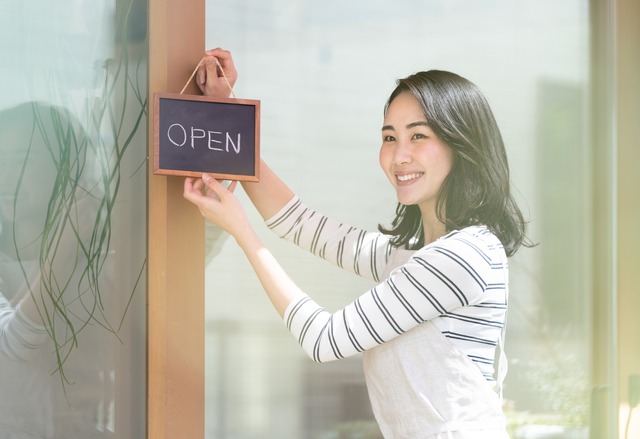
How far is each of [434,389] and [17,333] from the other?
2.58 feet

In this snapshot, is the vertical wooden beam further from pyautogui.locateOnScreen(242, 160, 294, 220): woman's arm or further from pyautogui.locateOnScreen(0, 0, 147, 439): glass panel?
pyautogui.locateOnScreen(242, 160, 294, 220): woman's arm

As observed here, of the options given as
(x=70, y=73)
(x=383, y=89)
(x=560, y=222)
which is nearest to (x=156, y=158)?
(x=70, y=73)

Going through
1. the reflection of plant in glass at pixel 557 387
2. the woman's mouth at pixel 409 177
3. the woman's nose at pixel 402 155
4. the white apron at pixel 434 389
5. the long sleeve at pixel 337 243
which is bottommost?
the reflection of plant in glass at pixel 557 387

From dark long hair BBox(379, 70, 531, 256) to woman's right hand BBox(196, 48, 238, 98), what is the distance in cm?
37

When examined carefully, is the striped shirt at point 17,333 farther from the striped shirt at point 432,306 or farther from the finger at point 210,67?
the finger at point 210,67

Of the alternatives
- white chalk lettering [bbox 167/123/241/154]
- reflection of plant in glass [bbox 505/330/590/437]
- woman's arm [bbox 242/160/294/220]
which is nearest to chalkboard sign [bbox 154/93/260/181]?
white chalk lettering [bbox 167/123/241/154]

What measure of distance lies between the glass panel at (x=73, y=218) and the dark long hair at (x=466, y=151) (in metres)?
0.58

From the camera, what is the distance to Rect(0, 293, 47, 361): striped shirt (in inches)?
71.0

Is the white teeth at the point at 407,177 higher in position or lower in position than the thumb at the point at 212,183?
higher

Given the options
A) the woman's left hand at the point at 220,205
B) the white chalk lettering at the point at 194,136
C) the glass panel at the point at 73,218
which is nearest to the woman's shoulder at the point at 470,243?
the woman's left hand at the point at 220,205

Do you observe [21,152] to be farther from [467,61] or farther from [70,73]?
[467,61]

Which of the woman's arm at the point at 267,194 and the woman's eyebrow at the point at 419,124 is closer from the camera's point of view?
the woman's eyebrow at the point at 419,124

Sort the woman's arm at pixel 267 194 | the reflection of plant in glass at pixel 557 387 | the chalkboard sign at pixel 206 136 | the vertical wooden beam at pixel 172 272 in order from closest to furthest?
the chalkboard sign at pixel 206 136 → the vertical wooden beam at pixel 172 272 → the woman's arm at pixel 267 194 → the reflection of plant in glass at pixel 557 387

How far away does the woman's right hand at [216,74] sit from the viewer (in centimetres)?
197
